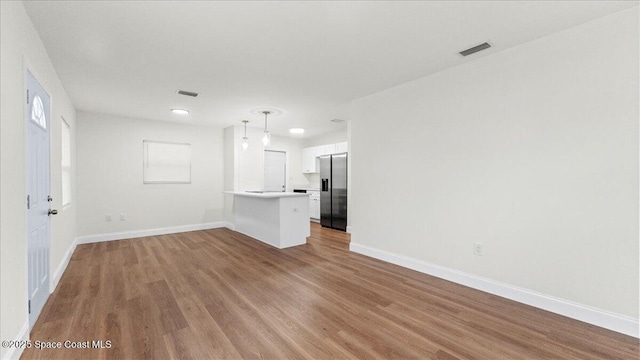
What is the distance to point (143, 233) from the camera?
5602 mm

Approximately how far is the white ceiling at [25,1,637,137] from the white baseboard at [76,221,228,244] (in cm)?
277

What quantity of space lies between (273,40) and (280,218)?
115 inches

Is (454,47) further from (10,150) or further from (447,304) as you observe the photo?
(10,150)

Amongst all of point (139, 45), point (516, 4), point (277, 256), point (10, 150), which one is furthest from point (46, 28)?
point (516, 4)

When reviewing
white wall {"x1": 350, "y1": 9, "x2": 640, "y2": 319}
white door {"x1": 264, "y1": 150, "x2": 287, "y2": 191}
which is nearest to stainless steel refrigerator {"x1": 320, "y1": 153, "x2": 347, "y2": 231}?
white door {"x1": 264, "y1": 150, "x2": 287, "y2": 191}

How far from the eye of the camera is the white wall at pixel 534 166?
7.02 feet

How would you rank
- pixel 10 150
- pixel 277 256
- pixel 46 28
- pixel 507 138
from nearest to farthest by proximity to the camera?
pixel 10 150 → pixel 46 28 → pixel 507 138 → pixel 277 256

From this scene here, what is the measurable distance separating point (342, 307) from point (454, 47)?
9.22ft

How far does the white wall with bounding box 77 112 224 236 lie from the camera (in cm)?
506

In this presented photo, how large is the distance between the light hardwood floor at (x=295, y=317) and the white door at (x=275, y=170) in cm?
397

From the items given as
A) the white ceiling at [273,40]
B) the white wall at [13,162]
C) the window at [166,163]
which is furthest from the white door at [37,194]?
the window at [166,163]

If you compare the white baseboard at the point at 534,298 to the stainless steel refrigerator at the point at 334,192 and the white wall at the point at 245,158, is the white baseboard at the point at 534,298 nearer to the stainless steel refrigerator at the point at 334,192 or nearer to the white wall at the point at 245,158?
the stainless steel refrigerator at the point at 334,192

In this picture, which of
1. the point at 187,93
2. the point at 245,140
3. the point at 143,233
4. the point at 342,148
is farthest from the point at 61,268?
the point at 342,148

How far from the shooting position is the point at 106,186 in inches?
206
